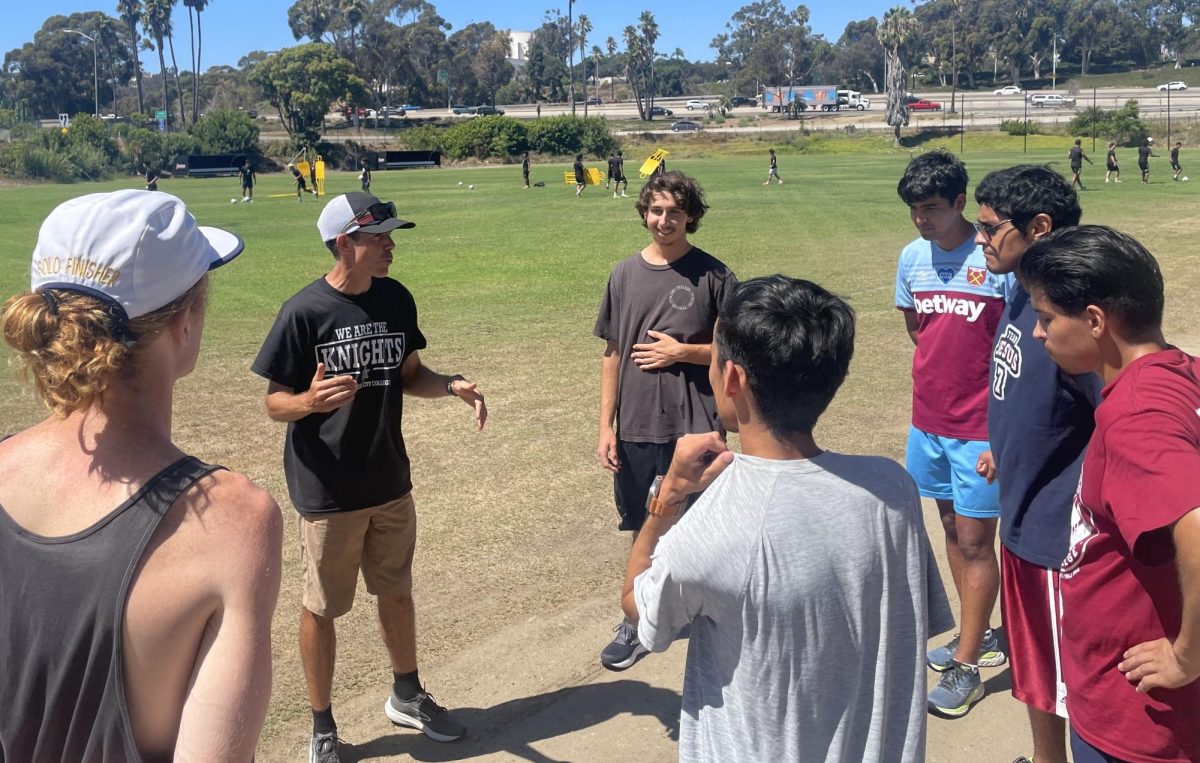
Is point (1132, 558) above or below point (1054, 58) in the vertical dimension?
below

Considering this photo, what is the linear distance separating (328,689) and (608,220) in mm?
24725

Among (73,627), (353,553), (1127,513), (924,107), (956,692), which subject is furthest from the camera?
(924,107)

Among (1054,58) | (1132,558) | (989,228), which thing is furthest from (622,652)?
(1054,58)

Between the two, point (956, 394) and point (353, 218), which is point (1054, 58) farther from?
point (353, 218)

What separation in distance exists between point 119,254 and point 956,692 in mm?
4070

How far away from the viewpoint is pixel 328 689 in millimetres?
4449

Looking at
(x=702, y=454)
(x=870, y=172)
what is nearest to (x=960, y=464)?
(x=702, y=454)

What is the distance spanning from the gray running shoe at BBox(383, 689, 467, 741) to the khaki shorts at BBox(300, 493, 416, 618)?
468mm

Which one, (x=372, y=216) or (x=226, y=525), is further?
(x=372, y=216)

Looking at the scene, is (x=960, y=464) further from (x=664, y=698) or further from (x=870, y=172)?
(x=870, y=172)

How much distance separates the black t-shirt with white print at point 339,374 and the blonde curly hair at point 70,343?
2.46 meters

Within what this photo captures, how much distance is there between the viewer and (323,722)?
4414 millimetres

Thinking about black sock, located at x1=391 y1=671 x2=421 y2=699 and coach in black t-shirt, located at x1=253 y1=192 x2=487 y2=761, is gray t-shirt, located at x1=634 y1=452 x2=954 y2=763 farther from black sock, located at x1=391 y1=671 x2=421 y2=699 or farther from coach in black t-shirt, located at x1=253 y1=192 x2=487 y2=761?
black sock, located at x1=391 y1=671 x2=421 y2=699

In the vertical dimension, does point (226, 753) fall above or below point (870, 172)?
below
